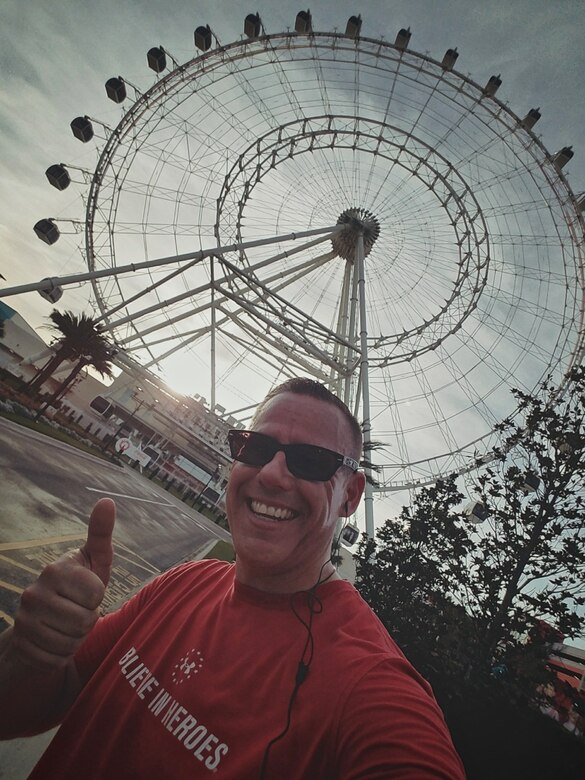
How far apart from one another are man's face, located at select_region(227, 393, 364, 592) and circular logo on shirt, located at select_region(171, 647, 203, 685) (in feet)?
1.19

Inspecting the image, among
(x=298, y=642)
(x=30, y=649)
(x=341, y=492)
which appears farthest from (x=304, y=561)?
(x=30, y=649)

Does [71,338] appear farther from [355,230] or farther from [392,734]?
[392,734]

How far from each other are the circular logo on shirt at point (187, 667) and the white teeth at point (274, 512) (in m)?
0.66

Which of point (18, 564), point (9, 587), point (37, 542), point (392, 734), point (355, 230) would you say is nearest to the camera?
point (392, 734)

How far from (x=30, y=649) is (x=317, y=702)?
1136 mm

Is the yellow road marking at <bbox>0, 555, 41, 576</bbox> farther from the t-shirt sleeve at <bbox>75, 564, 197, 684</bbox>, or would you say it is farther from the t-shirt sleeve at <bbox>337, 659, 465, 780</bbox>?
the t-shirt sleeve at <bbox>337, 659, 465, 780</bbox>

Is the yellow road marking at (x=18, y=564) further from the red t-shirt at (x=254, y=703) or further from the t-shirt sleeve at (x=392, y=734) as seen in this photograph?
the t-shirt sleeve at (x=392, y=734)

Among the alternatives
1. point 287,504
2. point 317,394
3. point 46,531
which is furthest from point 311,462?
point 46,531

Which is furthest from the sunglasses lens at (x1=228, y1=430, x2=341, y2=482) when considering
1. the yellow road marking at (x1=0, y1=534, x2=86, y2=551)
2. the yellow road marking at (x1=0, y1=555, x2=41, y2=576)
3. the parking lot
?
the yellow road marking at (x1=0, y1=534, x2=86, y2=551)

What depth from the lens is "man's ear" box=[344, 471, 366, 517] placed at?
2363 mm

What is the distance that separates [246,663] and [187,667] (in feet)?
0.93

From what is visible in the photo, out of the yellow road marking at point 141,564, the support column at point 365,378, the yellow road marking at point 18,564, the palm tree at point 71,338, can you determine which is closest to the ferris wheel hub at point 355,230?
the support column at point 365,378

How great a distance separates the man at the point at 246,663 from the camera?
1.26 m

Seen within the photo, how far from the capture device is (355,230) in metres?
23.1
